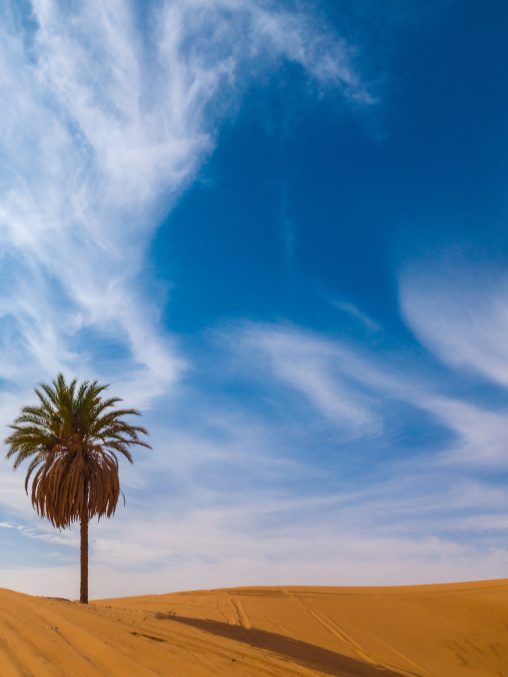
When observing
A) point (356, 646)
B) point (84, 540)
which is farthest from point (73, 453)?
point (356, 646)

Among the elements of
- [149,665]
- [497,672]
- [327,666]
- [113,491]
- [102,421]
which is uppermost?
[102,421]

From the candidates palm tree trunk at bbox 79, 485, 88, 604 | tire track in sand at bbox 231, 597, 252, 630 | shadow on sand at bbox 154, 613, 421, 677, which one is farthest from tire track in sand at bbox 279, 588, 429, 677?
palm tree trunk at bbox 79, 485, 88, 604

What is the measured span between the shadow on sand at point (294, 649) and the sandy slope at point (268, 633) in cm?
8

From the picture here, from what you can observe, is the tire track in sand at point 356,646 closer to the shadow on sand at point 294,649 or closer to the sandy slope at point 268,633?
the sandy slope at point 268,633

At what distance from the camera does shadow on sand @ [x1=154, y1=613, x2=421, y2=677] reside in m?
15.4

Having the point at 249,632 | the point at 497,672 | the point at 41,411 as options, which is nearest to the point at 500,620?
the point at 497,672

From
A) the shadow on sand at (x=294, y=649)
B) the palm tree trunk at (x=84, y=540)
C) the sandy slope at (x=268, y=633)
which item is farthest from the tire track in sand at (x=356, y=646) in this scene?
the palm tree trunk at (x=84, y=540)

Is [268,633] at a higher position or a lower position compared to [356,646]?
higher

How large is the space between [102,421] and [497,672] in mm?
20832

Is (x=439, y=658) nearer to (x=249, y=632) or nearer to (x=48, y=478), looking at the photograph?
(x=249, y=632)

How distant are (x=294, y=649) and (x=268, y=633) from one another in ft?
8.11

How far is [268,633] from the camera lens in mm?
19234

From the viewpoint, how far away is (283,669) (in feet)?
39.8

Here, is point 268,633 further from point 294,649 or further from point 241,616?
point 241,616
